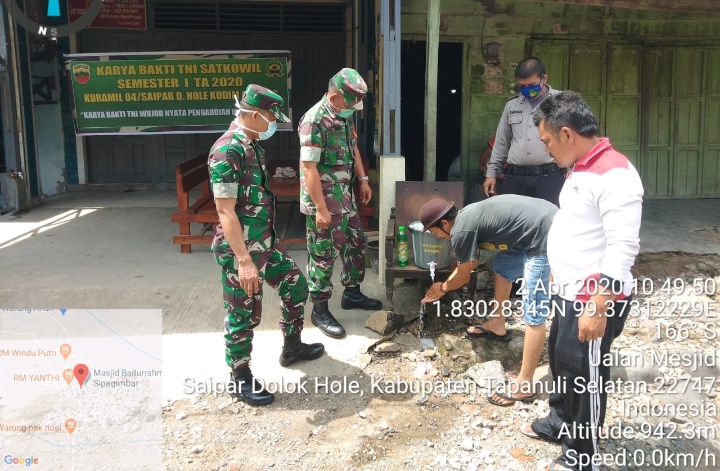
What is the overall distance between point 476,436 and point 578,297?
3.45 ft

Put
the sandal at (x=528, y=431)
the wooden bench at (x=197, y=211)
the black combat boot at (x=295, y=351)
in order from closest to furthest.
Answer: the sandal at (x=528, y=431), the black combat boot at (x=295, y=351), the wooden bench at (x=197, y=211)

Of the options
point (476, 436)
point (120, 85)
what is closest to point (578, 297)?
point (476, 436)

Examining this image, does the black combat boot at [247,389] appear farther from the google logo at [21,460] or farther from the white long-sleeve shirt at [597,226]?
the white long-sleeve shirt at [597,226]

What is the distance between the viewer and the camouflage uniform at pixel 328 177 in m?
4.02

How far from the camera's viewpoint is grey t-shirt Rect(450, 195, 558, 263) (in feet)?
11.3

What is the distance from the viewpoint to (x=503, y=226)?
11.4 feet

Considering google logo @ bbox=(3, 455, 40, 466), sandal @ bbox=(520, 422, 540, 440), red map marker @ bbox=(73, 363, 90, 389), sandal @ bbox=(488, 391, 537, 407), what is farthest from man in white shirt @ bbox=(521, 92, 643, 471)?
red map marker @ bbox=(73, 363, 90, 389)

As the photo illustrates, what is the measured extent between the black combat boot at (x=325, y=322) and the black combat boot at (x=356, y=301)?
1.10 ft

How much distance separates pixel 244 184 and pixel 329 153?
103 cm

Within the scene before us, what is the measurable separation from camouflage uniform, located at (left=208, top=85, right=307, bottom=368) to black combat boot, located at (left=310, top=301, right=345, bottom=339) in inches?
33.7

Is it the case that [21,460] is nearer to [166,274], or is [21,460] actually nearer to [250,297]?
[250,297]

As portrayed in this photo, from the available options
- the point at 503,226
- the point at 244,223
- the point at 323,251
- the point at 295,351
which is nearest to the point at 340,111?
the point at 323,251

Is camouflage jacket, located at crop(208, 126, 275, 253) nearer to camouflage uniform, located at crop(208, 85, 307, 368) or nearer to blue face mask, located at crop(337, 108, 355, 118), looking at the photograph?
camouflage uniform, located at crop(208, 85, 307, 368)

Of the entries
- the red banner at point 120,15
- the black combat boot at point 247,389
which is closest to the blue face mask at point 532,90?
the black combat boot at point 247,389
